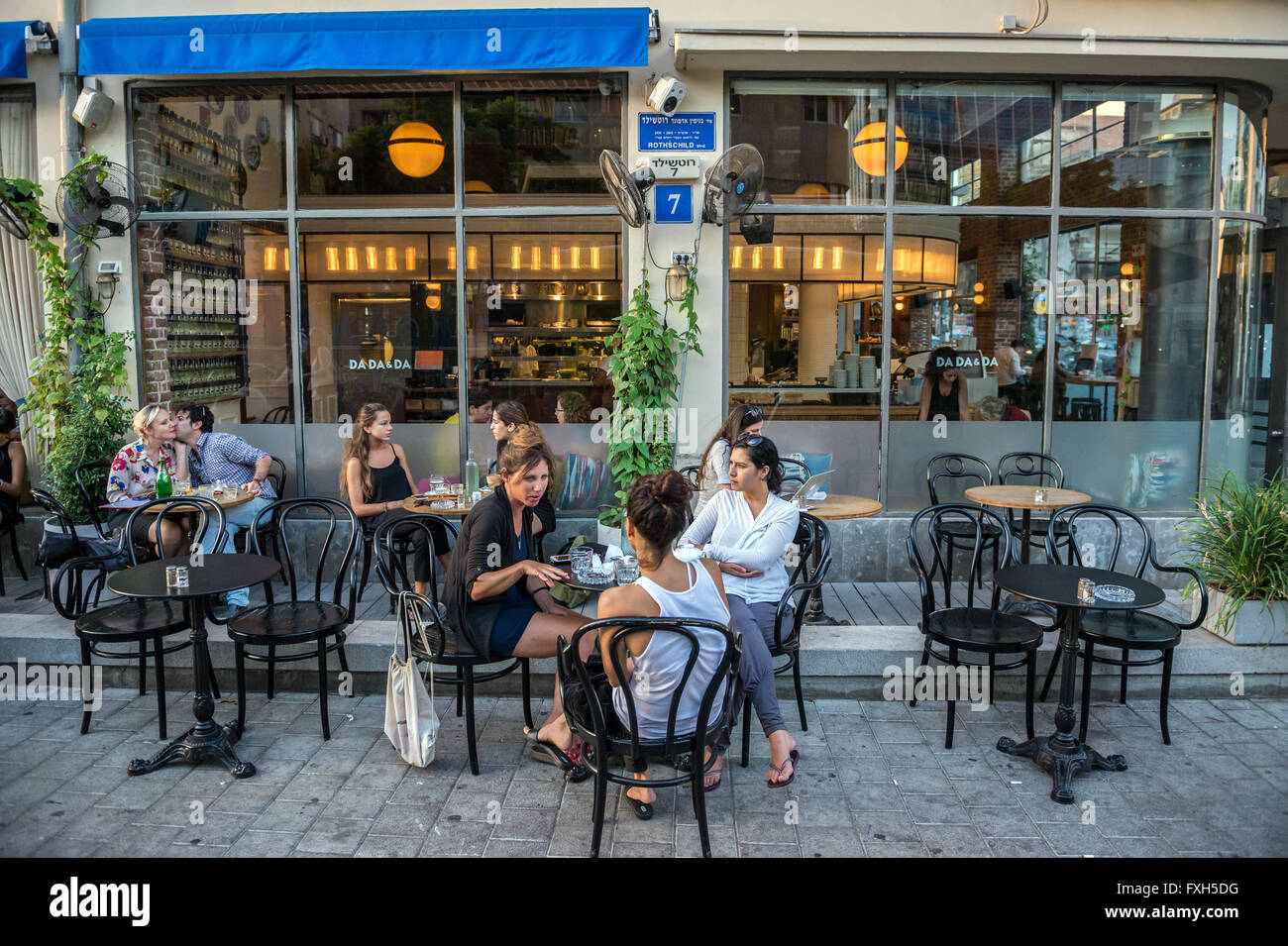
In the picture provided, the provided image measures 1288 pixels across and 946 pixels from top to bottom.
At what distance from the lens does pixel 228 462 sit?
6262 mm

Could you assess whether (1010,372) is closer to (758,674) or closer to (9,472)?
(758,674)

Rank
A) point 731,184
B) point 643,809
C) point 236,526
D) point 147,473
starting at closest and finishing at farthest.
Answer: point 643,809
point 147,473
point 236,526
point 731,184

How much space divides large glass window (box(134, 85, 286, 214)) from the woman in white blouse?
4504mm

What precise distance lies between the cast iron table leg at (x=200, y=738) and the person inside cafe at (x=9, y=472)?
343 centimetres

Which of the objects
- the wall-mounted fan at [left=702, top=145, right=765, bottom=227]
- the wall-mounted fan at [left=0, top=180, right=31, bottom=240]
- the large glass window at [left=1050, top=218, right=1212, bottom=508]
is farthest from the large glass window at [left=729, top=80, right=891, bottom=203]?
the wall-mounted fan at [left=0, top=180, right=31, bottom=240]

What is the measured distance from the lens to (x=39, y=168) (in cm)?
677

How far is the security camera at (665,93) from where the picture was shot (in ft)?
20.4

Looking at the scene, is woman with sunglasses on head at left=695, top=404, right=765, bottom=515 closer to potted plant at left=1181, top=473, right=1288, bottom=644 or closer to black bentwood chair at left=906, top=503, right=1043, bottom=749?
black bentwood chair at left=906, top=503, right=1043, bottom=749

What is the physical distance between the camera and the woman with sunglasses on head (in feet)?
17.5

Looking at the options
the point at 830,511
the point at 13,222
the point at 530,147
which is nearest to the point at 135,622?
the point at 830,511

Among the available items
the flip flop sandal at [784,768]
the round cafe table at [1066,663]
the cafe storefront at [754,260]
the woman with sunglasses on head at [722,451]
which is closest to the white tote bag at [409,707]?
the flip flop sandal at [784,768]

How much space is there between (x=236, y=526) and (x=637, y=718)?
3.83m

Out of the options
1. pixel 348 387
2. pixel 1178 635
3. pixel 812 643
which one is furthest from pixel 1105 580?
pixel 348 387
